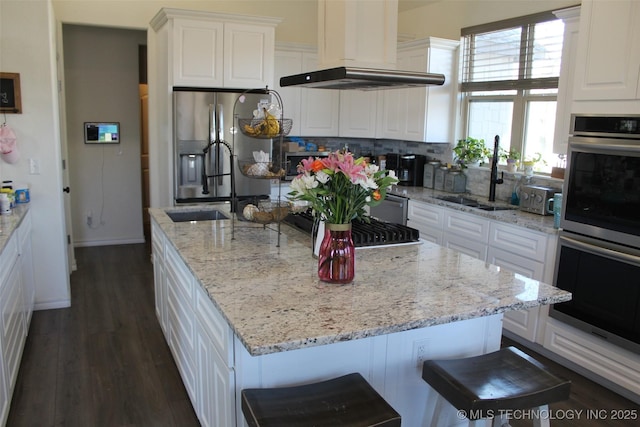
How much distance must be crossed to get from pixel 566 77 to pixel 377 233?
1.94 metres

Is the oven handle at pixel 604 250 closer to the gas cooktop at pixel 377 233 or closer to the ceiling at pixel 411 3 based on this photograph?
the gas cooktop at pixel 377 233

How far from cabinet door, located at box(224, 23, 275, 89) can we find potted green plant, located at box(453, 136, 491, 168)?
71.6 inches

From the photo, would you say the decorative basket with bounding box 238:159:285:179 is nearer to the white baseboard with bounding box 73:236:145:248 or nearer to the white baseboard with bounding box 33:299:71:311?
the white baseboard with bounding box 33:299:71:311

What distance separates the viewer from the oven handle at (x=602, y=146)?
2.88 m

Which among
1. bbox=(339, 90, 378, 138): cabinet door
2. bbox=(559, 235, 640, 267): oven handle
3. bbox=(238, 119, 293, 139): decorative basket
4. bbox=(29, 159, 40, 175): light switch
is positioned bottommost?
bbox=(559, 235, 640, 267): oven handle

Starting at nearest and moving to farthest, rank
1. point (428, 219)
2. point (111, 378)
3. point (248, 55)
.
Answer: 1. point (111, 378)
2. point (428, 219)
3. point (248, 55)

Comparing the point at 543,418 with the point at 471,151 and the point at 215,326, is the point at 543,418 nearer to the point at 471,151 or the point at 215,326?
the point at 215,326

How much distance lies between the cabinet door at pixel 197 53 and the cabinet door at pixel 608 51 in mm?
2856

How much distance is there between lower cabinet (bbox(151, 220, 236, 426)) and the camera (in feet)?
6.42

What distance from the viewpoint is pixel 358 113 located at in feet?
19.0

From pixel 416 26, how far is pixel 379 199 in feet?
13.8

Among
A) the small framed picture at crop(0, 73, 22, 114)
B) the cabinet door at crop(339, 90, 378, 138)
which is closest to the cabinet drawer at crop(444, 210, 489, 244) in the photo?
the cabinet door at crop(339, 90, 378, 138)

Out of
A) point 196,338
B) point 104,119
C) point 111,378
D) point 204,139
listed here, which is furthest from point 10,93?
point 196,338

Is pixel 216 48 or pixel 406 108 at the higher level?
pixel 216 48
